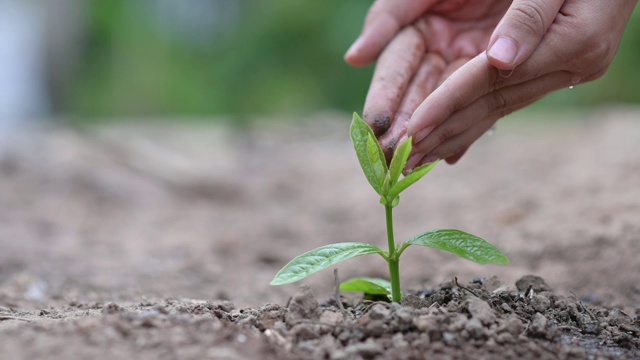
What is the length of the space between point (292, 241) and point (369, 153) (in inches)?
94.0

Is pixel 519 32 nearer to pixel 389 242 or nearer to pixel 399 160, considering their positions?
pixel 399 160

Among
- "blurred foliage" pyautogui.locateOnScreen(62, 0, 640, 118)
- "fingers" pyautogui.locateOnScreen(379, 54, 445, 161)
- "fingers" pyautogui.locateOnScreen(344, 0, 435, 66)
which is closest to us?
"fingers" pyautogui.locateOnScreen(379, 54, 445, 161)

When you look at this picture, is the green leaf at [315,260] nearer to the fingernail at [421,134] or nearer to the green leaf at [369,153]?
the green leaf at [369,153]

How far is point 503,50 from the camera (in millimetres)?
1565

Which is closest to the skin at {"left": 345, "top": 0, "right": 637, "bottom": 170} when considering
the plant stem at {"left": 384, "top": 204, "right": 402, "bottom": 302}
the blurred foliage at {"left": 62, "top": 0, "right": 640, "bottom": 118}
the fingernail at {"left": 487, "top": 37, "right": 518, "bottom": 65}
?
the fingernail at {"left": 487, "top": 37, "right": 518, "bottom": 65}

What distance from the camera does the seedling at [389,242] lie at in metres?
1.45

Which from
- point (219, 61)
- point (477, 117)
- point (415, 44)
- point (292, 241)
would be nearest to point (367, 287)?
point (477, 117)

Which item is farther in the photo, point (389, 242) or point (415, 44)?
point (415, 44)

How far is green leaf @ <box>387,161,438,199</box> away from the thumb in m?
0.31

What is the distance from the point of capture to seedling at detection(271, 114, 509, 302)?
57.1 inches

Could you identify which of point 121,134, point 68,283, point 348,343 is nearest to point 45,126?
point 121,134

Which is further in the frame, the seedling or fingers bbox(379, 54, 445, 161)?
fingers bbox(379, 54, 445, 161)

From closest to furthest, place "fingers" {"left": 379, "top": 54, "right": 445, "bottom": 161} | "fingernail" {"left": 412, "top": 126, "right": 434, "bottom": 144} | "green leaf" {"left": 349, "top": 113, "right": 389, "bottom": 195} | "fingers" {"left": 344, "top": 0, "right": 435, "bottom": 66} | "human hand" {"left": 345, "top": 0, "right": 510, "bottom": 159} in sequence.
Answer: "green leaf" {"left": 349, "top": 113, "right": 389, "bottom": 195}
"fingernail" {"left": 412, "top": 126, "right": 434, "bottom": 144}
"fingers" {"left": 379, "top": 54, "right": 445, "bottom": 161}
"human hand" {"left": 345, "top": 0, "right": 510, "bottom": 159}
"fingers" {"left": 344, "top": 0, "right": 435, "bottom": 66}

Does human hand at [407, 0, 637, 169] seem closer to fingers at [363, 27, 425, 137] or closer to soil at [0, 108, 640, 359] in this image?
fingers at [363, 27, 425, 137]
